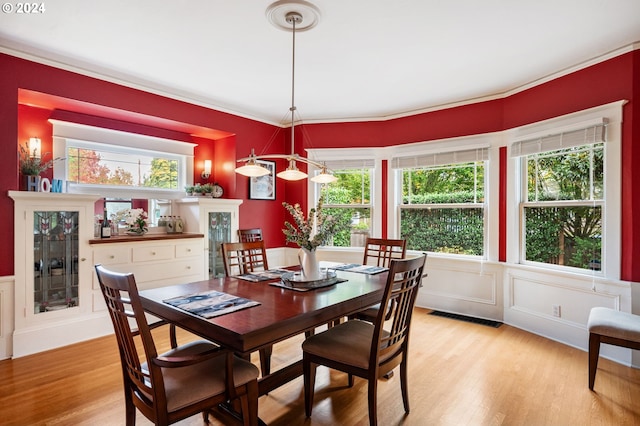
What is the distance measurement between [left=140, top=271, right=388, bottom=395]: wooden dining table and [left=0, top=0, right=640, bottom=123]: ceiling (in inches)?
73.7

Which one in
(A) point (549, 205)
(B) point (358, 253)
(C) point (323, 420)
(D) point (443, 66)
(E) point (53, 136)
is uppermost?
(D) point (443, 66)

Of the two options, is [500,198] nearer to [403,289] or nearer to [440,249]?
[440,249]

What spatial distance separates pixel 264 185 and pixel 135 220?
175cm

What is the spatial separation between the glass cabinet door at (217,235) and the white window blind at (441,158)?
2.35 m

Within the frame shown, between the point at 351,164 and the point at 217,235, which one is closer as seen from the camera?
the point at 217,235

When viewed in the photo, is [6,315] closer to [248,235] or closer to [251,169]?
[248,235]

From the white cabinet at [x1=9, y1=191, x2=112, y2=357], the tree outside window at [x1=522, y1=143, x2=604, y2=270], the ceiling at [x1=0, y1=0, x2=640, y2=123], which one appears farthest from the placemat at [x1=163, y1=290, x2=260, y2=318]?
the tree outside window at [x1=522, y1=143, x2=604, y2=270]

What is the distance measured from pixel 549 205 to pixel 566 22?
1730 mm

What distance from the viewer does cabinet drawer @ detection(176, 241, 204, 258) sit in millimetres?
4027

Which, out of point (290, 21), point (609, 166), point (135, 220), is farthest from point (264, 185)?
point (609, 166)

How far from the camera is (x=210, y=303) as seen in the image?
1.90 m

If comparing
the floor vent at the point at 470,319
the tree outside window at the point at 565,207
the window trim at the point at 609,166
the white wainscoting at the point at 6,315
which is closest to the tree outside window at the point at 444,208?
the tree outside window at the point at 565,207

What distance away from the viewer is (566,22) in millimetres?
2508

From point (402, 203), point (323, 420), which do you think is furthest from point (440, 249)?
point (323, 420)
